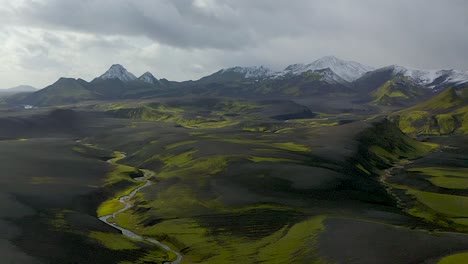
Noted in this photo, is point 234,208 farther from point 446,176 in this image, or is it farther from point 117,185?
point 446,176

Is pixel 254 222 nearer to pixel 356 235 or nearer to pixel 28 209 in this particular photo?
pixel 356 235

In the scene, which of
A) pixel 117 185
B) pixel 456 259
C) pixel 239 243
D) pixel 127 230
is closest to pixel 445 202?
pixel 456 259

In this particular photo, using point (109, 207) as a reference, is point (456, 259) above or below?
above

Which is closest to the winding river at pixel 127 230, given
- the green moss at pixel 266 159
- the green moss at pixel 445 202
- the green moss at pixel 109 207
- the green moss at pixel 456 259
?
the green moss at pixel 109 207

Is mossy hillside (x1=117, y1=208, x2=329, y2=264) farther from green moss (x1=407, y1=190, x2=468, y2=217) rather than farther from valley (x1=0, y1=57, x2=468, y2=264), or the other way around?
green moss (x1=407, y1=190, x2=468, y2=217)

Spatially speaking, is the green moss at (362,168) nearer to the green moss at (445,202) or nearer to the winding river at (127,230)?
the green moss at (445,202)

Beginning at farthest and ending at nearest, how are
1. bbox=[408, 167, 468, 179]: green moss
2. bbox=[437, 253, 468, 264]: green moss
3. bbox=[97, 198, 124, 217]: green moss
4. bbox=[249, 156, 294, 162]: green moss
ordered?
bbox=[408, 167, 468, 179]: green moss, bbox=[249, 156, 294, 162]: green moss, bbox=[97, 198, 124, 217]: green moss, bbox=[437, 253, 468, 264]: green moss

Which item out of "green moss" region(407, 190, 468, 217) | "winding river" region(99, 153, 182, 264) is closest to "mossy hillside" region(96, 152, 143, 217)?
"winding river" region(99, 153, 182, 264)

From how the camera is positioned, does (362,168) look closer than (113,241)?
No
